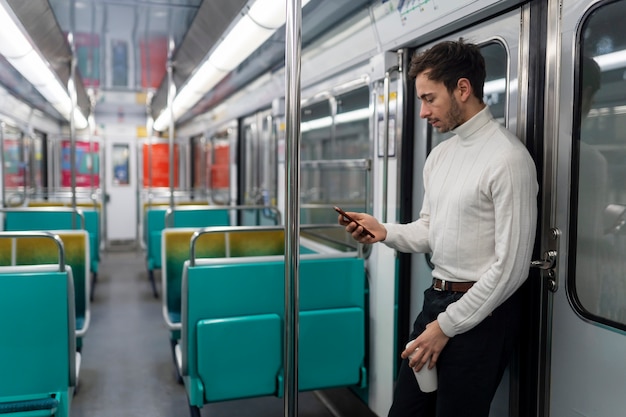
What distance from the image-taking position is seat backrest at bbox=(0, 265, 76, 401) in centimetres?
279

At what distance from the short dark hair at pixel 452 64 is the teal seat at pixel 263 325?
60.1 inches

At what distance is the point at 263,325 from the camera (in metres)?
3.02

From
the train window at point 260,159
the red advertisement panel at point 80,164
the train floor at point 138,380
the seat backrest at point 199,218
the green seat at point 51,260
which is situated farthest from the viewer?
the red advertisement panel at point 80,164

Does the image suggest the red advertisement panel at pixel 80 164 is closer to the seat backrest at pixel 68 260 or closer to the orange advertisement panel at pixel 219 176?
the orange advertisement panel at pixel 219 176

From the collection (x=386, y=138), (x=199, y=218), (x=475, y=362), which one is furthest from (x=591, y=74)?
(x=199, y=218)

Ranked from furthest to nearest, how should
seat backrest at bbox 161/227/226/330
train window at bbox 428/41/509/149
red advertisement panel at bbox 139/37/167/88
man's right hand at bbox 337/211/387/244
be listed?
red advertisement panel at bbox 139/37/167/88 → seat backrest at bbox 161/227/226/330 → train window at bbox 428/41/509/149 → man's right hand at bbox 337/211/387/244

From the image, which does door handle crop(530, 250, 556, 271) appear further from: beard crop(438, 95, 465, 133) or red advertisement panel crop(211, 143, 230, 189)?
red advertisement panel crop(211, 143, 230, 189)

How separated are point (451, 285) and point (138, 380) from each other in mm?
2927

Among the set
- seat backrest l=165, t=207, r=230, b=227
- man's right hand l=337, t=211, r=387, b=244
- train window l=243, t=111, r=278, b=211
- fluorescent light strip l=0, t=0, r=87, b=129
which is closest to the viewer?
man's right hand l=337, t=211, r=387, b=244

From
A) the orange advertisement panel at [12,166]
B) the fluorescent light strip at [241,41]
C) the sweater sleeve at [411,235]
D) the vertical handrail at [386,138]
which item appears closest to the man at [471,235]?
the sweater sleeve at [411,235]

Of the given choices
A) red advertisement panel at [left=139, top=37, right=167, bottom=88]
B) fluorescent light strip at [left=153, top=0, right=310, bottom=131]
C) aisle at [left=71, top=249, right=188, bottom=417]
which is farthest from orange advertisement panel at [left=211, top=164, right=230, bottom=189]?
fluorescent light strip at [left=153, top=0, right=310, bottom=131]

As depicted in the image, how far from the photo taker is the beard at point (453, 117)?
1.91m

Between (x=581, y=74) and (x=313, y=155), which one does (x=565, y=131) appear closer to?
(x=581, y=74)

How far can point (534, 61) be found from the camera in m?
2.15
